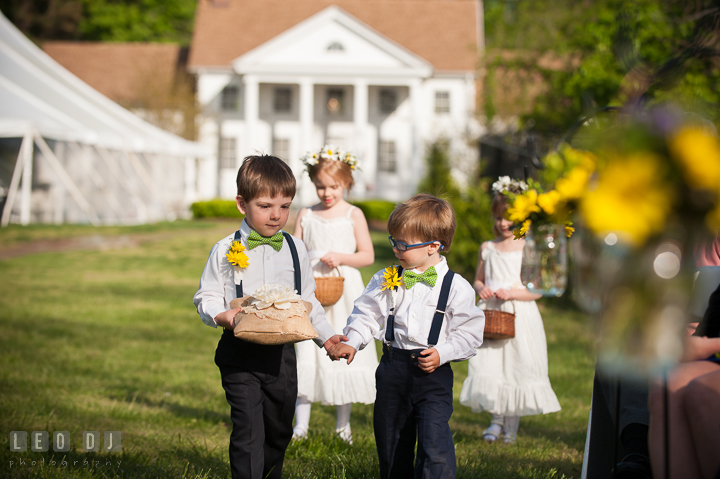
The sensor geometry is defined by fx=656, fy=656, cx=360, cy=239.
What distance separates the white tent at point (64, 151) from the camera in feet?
59.8

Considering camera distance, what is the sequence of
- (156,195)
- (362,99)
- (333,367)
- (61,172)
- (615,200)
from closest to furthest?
(615,200) < (333,367) < (61,172) < (156,195) < (362,99)

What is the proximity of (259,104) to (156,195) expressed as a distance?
12.3 m

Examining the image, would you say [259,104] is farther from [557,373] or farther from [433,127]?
[557,373]

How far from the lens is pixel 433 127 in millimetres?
32969

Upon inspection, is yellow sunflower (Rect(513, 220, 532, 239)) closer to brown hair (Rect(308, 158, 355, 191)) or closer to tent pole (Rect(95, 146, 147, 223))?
brown hair (Rect(308, 158, 355, 191))

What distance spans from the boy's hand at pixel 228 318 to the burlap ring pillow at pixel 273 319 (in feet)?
0.16

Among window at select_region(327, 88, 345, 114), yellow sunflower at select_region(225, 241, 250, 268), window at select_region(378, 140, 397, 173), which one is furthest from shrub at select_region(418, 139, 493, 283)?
window at select_region(327, 88, 345, 114)

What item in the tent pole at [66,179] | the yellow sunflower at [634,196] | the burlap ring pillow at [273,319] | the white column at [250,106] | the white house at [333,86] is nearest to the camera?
the yellow sunflower at [634,196]

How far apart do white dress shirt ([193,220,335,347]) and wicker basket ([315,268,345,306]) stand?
916mm

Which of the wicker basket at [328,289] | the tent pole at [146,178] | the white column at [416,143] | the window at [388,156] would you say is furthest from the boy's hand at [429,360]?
the window at [388,156]

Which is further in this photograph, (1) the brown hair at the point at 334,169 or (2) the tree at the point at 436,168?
(2) the tree at the point at 436,168

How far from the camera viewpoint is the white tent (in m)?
18.2

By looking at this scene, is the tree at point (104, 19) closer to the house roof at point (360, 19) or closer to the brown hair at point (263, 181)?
the house roof at point (360, 19)

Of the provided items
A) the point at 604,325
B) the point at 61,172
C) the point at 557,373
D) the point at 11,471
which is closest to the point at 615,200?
the point at 604,325
